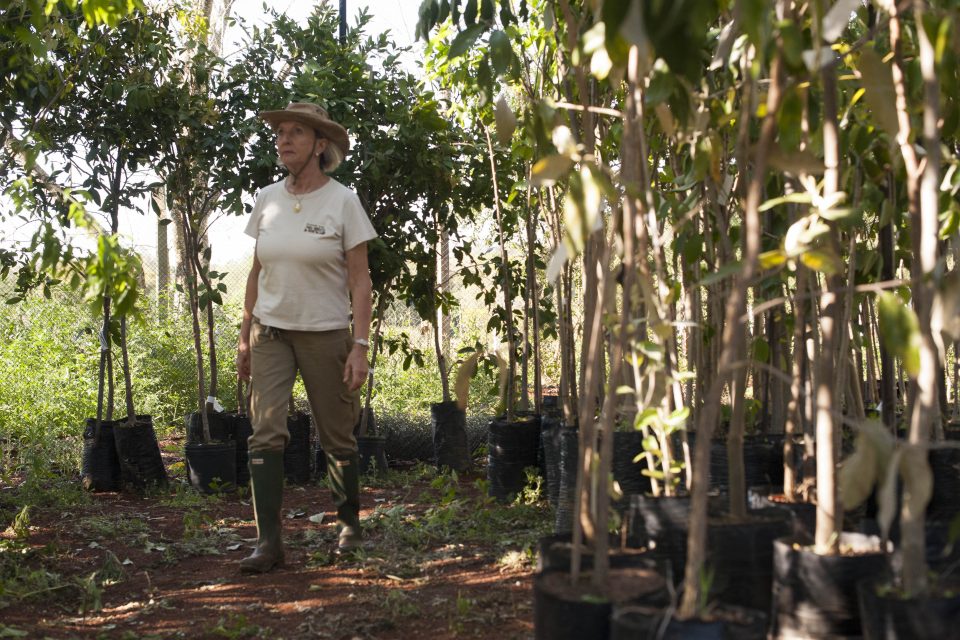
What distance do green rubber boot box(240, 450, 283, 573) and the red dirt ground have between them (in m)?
0.07

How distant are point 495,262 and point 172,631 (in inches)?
113

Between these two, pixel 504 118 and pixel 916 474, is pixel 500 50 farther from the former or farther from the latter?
pixel 916 474

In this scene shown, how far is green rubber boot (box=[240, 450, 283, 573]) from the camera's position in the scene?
3.21m

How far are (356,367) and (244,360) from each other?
0.48m

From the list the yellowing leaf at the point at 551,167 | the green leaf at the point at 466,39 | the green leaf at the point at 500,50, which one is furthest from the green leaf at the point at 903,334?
the green leaf at the point at 466,39

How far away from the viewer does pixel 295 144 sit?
338 cm

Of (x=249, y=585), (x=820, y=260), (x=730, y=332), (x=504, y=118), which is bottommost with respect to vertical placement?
(x=249, y=585)

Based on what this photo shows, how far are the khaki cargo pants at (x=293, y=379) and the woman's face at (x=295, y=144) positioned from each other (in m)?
0.57

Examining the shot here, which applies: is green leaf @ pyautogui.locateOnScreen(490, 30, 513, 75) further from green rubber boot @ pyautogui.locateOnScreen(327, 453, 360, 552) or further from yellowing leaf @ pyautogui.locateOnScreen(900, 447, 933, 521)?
green rubber boot @ pyautogui.locateOnScreen(327, 453, 360, 552)

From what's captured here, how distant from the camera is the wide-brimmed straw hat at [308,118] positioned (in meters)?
3.38

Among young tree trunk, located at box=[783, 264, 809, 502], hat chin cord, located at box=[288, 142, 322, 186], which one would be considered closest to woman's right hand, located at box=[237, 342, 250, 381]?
hat chin cord, located at box=[288, 142, 322, 186]

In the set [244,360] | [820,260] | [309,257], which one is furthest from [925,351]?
[244,360]

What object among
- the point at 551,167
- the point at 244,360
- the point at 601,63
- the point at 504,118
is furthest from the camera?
the point at 244,360

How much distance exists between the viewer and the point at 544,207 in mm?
3854
